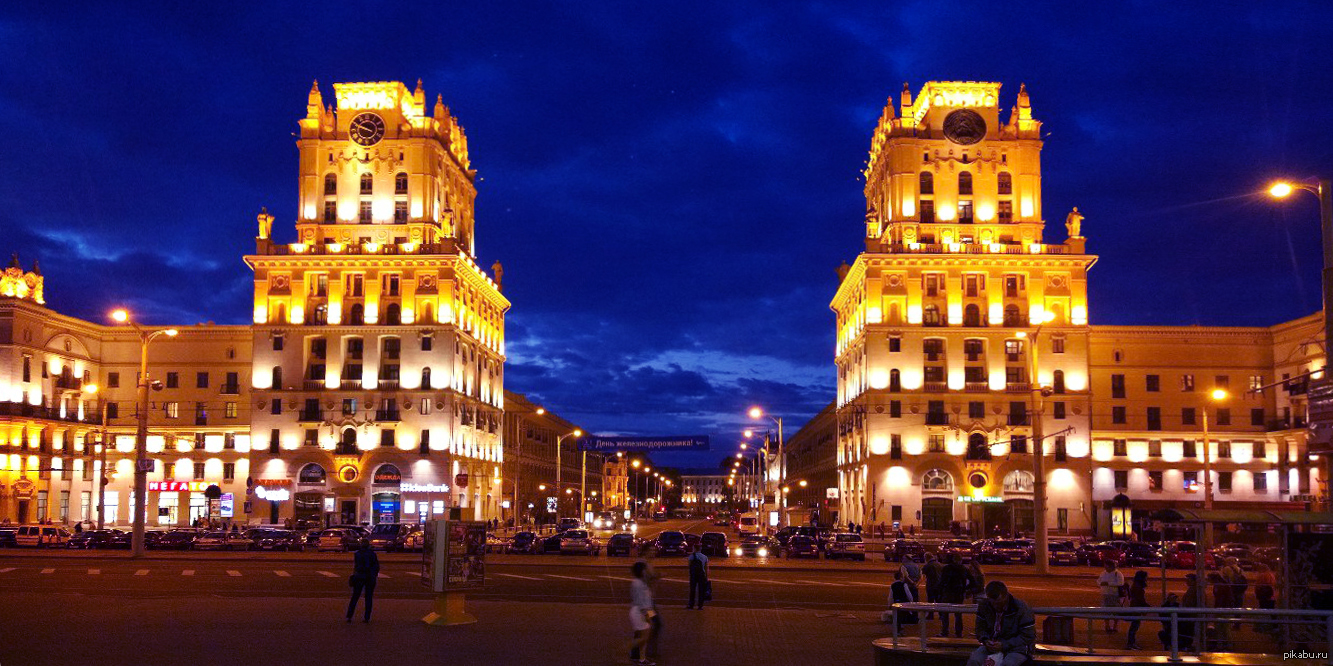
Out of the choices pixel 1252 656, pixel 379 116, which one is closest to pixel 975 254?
pixel 379 116

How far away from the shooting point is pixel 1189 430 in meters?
91.8

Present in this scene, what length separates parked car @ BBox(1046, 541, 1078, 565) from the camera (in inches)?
2370

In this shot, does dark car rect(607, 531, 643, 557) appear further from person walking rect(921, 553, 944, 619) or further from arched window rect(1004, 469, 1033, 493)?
person walking rect(921, 553, 944, 619)

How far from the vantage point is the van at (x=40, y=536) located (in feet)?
215

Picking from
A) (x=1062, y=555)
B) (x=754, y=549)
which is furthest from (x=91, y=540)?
(x=1062, y=555)

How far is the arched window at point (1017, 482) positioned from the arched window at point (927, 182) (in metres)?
23.4

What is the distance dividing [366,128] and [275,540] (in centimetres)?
4464

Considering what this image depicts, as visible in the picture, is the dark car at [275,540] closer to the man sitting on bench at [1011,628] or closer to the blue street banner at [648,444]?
the blue street banner at [648,444]

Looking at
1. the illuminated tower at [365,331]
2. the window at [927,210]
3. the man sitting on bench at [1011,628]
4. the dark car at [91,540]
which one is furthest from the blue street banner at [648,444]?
the man sitting on bench at [1011,628]

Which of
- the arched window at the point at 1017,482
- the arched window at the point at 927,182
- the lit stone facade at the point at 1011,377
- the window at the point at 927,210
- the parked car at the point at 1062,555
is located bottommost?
the parked car at the point at 1062,555

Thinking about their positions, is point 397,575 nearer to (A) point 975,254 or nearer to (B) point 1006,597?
(B) point 1006,597

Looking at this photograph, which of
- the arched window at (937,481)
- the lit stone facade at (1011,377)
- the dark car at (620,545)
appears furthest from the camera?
the arched window at (937,481)

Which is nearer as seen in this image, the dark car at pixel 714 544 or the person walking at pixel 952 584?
the person walking at pixel 952 584

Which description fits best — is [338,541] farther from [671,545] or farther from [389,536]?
[671,545]
